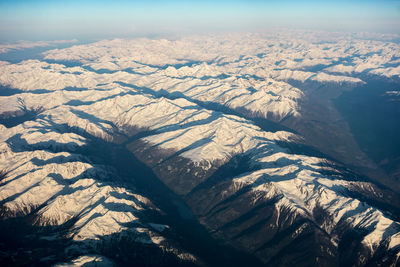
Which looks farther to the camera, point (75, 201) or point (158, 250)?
point (75, 201)

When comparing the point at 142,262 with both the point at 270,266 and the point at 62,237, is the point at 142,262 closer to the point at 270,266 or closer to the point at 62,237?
the point at 62,237

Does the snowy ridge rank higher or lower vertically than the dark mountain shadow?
higher

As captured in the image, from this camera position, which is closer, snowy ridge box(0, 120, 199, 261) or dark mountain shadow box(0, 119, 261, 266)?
dark mountain shadow box(0, 119, 261, 266)

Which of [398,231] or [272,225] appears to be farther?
[272,225]

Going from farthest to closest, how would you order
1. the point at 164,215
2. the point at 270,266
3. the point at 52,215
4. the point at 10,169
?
the point at 10,169, the point at 164,215, the point at 52,215, the point at 270,266

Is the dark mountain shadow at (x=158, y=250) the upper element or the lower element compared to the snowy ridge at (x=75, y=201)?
lower

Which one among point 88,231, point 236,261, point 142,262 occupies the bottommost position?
point 236,261

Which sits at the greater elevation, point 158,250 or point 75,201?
point 75,201

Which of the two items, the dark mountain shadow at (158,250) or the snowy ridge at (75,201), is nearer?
the dark mountain shadow at (158,250)

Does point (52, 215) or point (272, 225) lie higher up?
point (52, 215)

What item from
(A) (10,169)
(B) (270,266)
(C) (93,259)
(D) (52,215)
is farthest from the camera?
(A) (10,169)

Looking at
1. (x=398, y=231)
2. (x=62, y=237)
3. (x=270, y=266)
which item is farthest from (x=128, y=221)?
(x=398, y=231)
